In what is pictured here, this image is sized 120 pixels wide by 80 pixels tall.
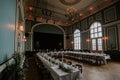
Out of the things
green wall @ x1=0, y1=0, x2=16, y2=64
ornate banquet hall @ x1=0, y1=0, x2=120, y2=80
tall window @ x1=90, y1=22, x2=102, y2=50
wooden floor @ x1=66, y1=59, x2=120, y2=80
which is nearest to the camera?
green wall @ x1=0, y1=0, x2=16, y2=64

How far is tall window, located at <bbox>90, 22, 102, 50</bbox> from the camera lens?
10.2 metres

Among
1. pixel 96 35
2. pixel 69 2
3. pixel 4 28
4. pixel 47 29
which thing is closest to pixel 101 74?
pixel 4 28

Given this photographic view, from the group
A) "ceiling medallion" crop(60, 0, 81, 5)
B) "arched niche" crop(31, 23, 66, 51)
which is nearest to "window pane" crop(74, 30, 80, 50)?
"arched niche" crop(31, 23, 66, 51)

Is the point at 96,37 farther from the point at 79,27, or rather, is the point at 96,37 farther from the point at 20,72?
the point at 20,72

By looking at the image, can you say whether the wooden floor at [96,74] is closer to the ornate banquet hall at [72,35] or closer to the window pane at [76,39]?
the ornate banquet hall at [72,35]

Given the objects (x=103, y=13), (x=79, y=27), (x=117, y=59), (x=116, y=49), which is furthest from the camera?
(x=79, y=27)

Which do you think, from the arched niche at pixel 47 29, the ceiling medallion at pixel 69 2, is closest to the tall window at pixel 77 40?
the arched niche at pixel 47 29

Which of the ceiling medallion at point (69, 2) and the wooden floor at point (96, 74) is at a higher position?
the ceiling medallion at point (69, 2)

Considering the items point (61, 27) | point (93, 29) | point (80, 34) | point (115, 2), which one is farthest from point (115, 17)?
point (61, 27)

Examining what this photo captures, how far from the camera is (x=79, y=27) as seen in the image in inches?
537

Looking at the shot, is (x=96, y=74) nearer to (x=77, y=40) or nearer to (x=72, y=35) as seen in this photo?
(x=77, y=40)

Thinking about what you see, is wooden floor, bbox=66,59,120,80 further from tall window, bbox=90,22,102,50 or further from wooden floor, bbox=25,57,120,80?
tall window, bbox=90,22,102,50

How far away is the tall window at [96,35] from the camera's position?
10.2 meters

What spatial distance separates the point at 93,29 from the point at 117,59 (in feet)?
15.4
